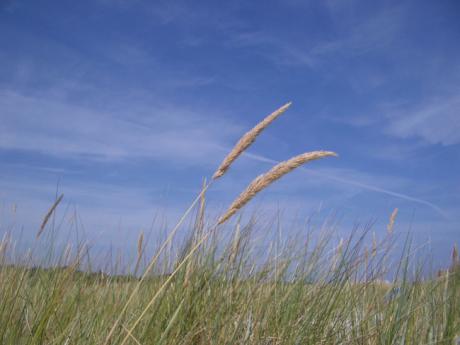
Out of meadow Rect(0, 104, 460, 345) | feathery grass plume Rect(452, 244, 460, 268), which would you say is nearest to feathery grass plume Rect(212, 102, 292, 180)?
meadow Rect(0, 104, 460, 345)

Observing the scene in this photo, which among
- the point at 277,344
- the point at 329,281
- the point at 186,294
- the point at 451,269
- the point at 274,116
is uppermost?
the point at 274,116

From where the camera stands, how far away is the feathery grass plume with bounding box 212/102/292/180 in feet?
6.98

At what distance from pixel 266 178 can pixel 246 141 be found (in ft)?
0.71

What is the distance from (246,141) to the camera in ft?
7.20

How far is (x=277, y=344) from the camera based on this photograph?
2508 mm

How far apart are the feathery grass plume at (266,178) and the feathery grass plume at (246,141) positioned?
0.14 meters

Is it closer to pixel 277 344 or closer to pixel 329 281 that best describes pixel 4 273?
pixel 277 344

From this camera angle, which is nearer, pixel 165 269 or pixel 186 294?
pixel 186 294

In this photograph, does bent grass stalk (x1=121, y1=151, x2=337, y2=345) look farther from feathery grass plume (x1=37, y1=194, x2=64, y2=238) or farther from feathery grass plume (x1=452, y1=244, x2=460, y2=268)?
feathery grass plume (x1=452, y1=244, x2=460, y2=268)

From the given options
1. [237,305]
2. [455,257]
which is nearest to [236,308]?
[237,305]

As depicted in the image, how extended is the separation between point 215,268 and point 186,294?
1.46ft

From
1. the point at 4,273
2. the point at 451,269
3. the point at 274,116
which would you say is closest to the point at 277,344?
the point at 274,116

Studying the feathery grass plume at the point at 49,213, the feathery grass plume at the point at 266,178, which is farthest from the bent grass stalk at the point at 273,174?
the feathery grass plume at the point at 49,213

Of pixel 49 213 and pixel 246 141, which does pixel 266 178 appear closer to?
pixel 246 141
